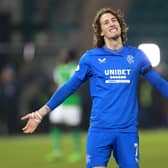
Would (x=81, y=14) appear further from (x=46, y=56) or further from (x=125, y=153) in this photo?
(x=125, y=153)

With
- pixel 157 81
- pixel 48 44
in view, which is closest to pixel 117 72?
pixel 157 81

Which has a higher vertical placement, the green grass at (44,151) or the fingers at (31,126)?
the fingers at (31,126)

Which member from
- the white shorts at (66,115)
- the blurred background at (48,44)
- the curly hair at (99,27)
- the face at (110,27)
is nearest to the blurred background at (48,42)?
the blurred background at (48,44)

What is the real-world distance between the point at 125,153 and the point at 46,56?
2232 cm

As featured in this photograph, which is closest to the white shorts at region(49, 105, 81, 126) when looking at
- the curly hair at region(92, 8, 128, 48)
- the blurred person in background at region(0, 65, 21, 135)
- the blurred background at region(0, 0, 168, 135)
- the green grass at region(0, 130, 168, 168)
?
the green grass at region(0, 130, 168, 168)

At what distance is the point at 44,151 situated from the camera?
1961 centimetres

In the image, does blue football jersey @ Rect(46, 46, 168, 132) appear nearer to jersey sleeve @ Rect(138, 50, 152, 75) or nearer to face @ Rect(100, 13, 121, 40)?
jersey sleeve @ Rect(138, 50, 152, 75)

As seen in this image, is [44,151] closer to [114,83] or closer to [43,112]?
[43,112]

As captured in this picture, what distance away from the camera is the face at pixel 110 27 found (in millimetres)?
9328

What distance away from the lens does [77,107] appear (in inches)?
699

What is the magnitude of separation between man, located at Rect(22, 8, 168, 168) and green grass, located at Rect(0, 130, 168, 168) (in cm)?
588

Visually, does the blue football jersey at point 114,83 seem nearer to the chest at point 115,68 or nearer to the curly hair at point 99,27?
the chest at point 115,68

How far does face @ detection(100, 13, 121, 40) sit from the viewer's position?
9.33 metres

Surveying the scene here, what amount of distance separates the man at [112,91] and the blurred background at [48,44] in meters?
14.3
